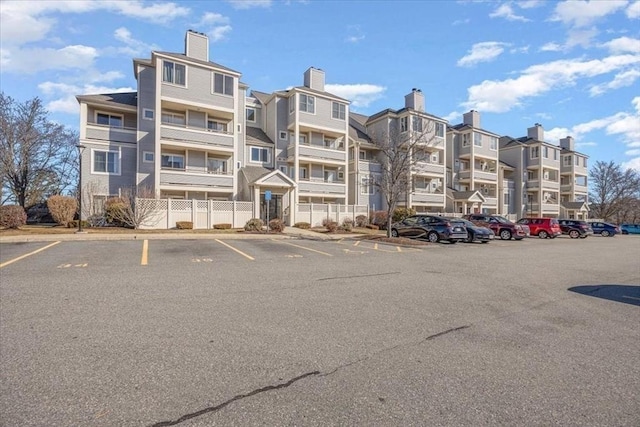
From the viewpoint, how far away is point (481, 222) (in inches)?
1062

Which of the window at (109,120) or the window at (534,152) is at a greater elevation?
the window at (534,152)

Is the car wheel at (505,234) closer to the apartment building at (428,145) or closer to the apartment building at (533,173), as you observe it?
the apartment building at (428,145)

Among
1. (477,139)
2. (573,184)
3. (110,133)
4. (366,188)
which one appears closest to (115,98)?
(110,133)

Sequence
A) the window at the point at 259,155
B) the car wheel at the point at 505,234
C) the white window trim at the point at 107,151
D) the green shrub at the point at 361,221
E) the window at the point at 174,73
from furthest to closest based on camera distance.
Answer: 1. the green shrub at the point at 361,221
2. the window at the point at 259,155
3. the window at the point at 174,73
4. the white window trim at the point at 107,151
5. the car wheel at the point at 505,234

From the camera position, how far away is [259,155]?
32.7 meters

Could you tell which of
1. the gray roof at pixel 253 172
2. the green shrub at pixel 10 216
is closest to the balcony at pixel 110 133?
the green shrub at pixel 10 216

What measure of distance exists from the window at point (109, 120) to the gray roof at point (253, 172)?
32.5ft

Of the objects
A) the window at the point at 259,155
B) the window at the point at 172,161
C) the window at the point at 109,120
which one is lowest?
the window at the point at 172,161

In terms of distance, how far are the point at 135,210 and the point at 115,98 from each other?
1074cm

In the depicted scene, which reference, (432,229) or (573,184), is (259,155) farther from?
(573,184)

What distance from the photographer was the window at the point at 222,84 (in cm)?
2889

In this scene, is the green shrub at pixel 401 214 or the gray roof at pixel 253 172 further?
the green shrub at pixel 401 214

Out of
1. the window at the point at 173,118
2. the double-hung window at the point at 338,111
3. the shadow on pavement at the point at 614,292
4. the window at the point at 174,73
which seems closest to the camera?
the shadow on pavement at the point at 614,292

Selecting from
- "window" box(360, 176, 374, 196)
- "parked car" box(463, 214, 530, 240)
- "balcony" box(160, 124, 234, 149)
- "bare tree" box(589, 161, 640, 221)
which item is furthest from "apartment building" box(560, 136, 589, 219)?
"balcony" box(160, 124, 234, 149)
